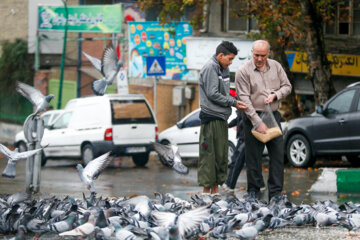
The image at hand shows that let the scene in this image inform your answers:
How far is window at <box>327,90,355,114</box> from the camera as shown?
16.6m

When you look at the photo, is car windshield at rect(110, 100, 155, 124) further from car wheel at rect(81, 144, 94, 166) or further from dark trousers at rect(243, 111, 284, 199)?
dark trousers at rect(243, 111, 284, 199)

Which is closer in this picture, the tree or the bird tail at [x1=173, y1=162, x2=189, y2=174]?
the bird tail at [x1=173, y1=162, x2=189, y2=174]

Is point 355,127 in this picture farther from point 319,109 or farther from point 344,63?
point 344,63

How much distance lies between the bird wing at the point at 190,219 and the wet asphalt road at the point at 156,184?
543mm

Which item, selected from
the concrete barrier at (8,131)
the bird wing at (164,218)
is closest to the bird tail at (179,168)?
the bird wing at (164,218)

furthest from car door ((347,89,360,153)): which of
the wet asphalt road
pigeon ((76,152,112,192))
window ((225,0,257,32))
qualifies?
window ((225,0,257,32))

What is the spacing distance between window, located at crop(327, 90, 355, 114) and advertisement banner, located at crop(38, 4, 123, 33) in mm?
14853

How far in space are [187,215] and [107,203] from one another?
1370 mm

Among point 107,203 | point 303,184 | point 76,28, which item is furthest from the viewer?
point 76,28

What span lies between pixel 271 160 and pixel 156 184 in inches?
201

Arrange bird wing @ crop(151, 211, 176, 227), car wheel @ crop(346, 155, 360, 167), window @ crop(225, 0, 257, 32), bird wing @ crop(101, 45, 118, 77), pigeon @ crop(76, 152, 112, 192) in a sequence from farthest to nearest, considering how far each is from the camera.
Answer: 1. window @ crop(225, 0, 257, 32)
2. car wheel @ crop(346, 155, 360, 167)
3. bird wing @ crop(101, 45, 118, 77)
4. pigeon @ crop(76, 152, 112, 192)
5. bird wing @ crop(151, 211, 176, 227)

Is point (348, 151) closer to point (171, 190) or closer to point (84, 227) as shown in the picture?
point (171, 190)

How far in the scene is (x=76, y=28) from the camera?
31.8m

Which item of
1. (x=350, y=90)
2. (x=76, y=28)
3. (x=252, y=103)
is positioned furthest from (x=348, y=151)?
(x=76, y=28)
